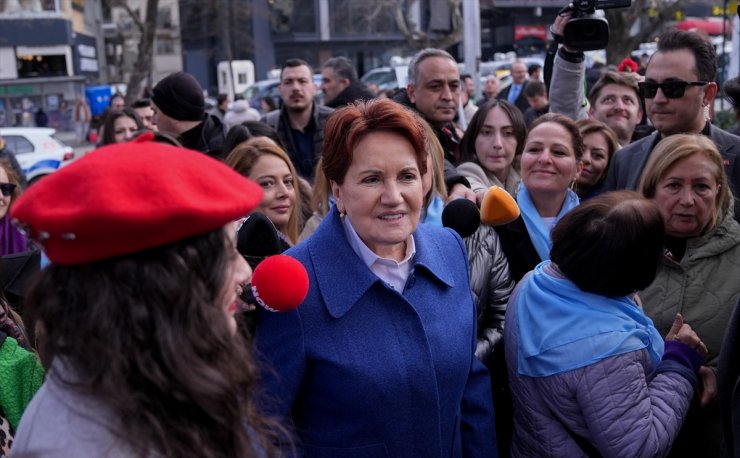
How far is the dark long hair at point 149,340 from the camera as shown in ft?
4.30

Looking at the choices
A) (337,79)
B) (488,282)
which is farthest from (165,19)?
(488,282)

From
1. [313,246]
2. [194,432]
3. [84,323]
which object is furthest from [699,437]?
[84,323]

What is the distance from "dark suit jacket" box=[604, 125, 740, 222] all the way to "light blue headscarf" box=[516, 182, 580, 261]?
390mm

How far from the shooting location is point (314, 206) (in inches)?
135

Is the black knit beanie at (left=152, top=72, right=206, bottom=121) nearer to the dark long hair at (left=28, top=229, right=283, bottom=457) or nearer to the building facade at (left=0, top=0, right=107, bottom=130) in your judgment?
the dark long hair at (left=28, top=229, right=283, bottom=457)

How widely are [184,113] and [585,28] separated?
2.95 m

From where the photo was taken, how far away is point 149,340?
134 centimetres

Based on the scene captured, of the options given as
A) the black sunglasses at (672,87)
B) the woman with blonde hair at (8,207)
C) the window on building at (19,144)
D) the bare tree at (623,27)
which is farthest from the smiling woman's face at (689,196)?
the window on building at (19,144)

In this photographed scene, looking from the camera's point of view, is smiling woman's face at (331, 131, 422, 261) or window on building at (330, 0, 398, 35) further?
window on building at (330, 0, 398, 35)

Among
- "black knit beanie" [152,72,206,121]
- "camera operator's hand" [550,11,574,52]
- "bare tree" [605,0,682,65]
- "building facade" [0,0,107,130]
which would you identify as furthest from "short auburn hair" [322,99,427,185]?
"building facade" [0,0,107,130]

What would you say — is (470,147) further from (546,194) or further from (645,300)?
(645,300)

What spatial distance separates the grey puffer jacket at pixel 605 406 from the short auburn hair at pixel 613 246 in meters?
0.22

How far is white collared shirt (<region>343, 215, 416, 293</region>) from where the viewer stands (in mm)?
2305

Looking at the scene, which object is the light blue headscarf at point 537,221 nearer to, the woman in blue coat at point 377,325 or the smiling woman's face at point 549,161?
the smiling woman's face at point 549,161
